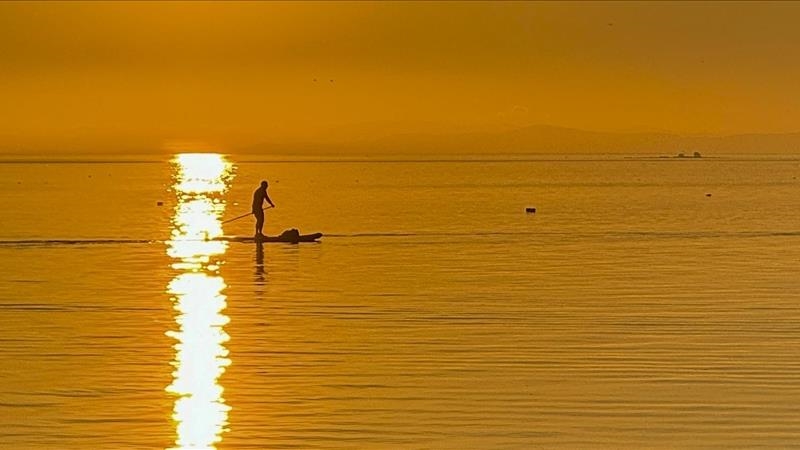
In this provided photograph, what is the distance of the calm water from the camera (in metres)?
15.4

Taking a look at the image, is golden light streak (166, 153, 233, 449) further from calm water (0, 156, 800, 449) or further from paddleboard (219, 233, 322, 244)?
paddleboard (219, 233, 322, 244)

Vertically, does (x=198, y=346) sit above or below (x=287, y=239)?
below

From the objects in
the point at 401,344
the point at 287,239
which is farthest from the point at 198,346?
the point at 287,239

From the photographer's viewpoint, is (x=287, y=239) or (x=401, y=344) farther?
(x=287, y=239)

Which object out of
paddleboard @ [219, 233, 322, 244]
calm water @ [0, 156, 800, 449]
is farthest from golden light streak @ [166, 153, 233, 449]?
paddleboard @ [219, 233, 322, 244]

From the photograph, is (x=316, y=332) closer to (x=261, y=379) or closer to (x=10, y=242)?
(x=261, y=379)

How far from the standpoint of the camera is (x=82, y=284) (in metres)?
30.3

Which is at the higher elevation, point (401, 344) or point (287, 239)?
point (287, 239)

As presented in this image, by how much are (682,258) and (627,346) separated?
1718cm

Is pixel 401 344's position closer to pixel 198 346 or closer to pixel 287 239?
pixel 198 346

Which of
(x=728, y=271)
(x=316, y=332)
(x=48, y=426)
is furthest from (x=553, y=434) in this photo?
(x=728, y=271)

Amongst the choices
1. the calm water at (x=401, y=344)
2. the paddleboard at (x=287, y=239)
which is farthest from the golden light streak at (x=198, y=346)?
the paddleboard at (x=287, y=239)

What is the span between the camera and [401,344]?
21156mm

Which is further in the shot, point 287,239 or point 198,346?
point 287,239
